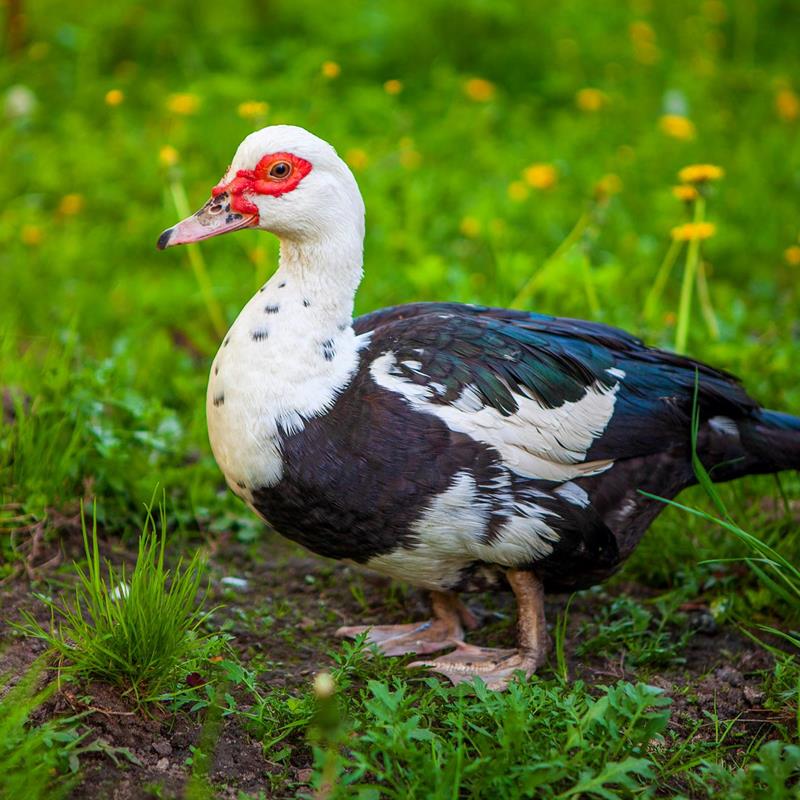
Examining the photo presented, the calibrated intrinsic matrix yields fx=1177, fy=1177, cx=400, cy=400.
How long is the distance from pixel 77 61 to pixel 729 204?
12.2 feet

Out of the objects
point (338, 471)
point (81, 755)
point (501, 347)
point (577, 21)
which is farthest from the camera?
point (577, 21)

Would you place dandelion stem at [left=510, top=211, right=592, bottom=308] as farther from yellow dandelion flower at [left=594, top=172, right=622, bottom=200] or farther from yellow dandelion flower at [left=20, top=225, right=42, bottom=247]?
yellow dandelion flower at [left=20, top=225, right=42, bottom=247]

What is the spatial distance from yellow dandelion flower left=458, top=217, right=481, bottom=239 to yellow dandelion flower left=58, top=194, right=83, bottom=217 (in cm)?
181

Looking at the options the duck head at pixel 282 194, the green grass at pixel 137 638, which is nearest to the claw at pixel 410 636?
the green grass at pixel 137 638

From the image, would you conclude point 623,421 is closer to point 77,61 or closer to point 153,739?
point 153,739

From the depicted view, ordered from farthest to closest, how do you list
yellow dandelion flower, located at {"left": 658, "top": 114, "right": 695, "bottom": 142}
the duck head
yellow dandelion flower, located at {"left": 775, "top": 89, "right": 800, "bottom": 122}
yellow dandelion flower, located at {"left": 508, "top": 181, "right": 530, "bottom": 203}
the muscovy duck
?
1. yellow dandelion flower, located at {"left": 775, "top": 89, "right": 800, "bottom": 122}
2. yellow dandelion flower, located at {"left": 658, "top": 114, "right": 695, "bottom": 142}
3. yellow dandelion flower, located at {"left": 508, "top": 181, "right": 530, "bottom": 203}
4. the duck head
5. the muscovy duck

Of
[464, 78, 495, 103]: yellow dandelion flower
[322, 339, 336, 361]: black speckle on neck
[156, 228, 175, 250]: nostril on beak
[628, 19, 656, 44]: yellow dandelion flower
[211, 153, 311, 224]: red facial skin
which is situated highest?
[211, 153, 311, 224]: red facial skin

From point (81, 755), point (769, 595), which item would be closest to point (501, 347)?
point (769, 595)

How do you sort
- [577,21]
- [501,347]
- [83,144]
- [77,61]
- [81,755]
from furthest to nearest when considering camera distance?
[577,21] < [77,61] < [83,144] < [501,347] < [81,755]

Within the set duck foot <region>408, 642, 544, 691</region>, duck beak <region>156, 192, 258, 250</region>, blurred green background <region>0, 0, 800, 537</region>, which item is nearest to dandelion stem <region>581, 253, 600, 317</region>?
blurred green background <region>0, 0, 800, 537</region>

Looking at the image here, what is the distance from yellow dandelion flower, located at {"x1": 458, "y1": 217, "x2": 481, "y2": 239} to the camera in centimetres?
554

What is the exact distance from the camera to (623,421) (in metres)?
3.19

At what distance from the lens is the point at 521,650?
10.7 ft

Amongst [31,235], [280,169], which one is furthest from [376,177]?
[280,169]
